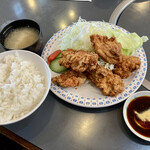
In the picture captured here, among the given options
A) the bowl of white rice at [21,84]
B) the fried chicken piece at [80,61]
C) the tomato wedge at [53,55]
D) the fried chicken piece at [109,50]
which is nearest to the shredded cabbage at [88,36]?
the tomato wedge at [53,55]

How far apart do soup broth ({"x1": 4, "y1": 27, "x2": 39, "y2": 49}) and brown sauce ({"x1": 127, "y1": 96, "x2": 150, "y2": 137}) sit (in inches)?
72.5

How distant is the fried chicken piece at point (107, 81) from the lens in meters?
2.10

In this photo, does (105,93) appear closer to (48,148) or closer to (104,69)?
(104,69)

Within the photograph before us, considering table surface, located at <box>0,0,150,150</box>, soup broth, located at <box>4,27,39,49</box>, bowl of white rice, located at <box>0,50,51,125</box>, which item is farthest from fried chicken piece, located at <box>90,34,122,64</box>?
soup broth, located at <box>4,27,39,49</box>

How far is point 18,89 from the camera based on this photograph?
1.94m

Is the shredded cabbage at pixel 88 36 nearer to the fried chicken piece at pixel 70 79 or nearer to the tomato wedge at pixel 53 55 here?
the tomato wedge at pixel 53 55

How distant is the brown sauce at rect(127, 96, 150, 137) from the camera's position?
1.87 m

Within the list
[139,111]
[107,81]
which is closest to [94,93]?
[107,81]

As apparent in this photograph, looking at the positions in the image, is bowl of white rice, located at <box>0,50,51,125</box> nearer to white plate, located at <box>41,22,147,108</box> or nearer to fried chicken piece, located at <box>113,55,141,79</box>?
white plate, located at <box>41,22,147,108</box>

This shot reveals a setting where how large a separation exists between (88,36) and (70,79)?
0.98 metres

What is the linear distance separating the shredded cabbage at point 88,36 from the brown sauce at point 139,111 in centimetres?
95

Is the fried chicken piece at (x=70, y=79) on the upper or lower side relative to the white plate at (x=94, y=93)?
upper

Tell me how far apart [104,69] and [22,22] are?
5.44 ft

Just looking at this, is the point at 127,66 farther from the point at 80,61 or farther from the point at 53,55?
the point at 53,55
